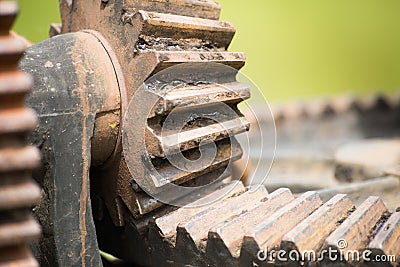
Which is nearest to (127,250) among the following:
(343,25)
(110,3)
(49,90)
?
(49,90)

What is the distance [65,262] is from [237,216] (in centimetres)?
33

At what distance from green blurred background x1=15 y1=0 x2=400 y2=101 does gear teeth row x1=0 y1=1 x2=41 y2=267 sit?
9.01 feet

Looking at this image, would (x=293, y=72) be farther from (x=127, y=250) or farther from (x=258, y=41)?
(x=127, y=250)

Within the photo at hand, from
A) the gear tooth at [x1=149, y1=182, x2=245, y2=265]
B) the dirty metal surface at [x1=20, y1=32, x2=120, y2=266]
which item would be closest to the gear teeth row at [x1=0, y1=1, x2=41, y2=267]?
the dirty metal surface at [x1=20, y1=32, x2=120, y2=266]

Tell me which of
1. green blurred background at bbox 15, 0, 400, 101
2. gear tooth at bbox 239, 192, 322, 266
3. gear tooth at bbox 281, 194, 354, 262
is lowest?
green blurred background at bbox 15, 0, 400, 101

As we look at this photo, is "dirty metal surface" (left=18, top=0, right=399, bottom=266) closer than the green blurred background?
Yes

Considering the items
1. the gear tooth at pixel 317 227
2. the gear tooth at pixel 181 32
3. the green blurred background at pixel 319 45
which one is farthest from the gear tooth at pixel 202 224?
the green blurred background at pixel 319 45

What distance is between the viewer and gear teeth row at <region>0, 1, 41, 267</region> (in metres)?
0.64

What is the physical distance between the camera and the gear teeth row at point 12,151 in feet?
2.10

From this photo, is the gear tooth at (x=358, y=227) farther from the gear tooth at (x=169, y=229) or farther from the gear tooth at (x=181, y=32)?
the gear tooth at (x=181, y=32)

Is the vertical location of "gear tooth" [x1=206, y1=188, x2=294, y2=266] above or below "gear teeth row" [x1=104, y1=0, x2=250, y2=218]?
below

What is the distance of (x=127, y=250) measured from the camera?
1.21 m

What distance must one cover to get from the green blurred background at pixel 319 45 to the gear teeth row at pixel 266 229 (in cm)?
231

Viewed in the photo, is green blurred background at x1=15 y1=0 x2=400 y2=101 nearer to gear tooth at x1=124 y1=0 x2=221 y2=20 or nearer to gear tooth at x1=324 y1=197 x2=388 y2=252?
gear tooth at x1=124 y1=0 x2=221 y2=20
